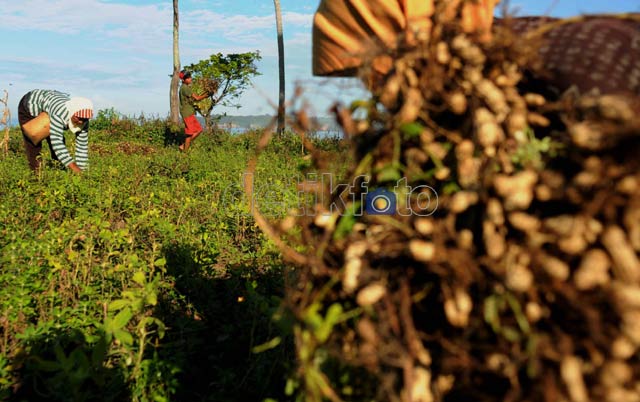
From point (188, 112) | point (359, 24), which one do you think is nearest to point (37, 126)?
point (188, 112)

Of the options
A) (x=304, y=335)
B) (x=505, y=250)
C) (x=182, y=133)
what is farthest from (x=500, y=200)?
(x=182, y=133)

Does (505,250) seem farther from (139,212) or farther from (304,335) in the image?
(139,212)

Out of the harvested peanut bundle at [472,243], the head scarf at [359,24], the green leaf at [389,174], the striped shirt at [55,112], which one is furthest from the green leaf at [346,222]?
the striped shirt at [55,112]

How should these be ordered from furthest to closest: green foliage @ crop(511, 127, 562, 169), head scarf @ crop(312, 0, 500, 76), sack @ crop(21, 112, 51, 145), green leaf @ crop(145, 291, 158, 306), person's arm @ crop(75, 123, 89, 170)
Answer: person's arm @ crop(75, 123, 89, 170), sack @ crop(21, 112, 51, 145), green leaf @ crop(145, 291, 158, 306), head scarf @ crop(312, 0, 500, 76), green foliage @ crop(511, 127, 562, 169)

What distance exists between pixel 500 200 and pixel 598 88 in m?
0.42

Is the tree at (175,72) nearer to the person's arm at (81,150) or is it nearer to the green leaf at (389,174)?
the person's arm at (81,150)

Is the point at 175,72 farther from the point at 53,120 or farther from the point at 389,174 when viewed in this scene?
the point at 389,174

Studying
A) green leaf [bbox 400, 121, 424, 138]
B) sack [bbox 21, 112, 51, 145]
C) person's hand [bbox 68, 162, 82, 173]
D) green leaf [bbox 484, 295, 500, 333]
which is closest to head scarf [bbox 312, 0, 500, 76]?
green leaf [bbox 400, 121, 424, 138]

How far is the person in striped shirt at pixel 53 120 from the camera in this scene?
8.19m

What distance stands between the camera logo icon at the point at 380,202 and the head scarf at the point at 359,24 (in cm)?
36

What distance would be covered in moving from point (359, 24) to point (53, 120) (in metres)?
7.68

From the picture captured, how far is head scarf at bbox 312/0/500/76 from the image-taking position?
151cm

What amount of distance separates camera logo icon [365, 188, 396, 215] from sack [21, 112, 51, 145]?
323 inches

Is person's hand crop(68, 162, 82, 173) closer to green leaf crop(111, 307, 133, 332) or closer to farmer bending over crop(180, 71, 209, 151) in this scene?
farmer bending over crop(180, 71, 209, 151)
